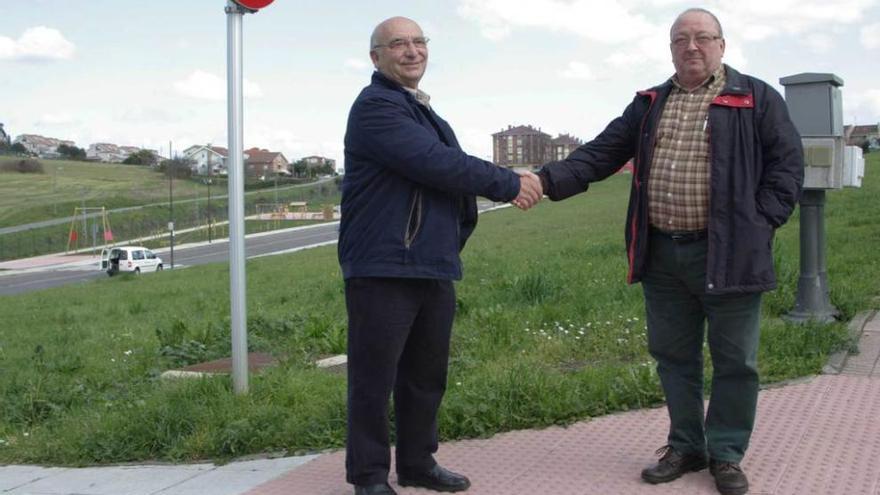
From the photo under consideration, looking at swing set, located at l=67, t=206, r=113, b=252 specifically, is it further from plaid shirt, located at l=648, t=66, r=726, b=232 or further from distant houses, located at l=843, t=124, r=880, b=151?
plaid shirt, located at l=648, t=66, r=726, b=232

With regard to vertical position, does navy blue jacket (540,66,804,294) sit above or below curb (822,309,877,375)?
above

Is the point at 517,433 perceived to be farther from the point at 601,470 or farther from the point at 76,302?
the point at 76,302

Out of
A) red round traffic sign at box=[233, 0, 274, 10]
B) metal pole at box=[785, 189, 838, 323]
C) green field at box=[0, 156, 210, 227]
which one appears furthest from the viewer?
green field at box=[0, 156, 210, 227]

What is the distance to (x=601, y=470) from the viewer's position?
393 centimetres

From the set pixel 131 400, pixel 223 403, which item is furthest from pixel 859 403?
pixel 131 400

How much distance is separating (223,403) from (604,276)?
5.36 meters

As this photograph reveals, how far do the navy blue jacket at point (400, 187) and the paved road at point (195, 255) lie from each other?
106 ft

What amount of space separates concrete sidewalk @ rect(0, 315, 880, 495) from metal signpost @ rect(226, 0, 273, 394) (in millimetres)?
914

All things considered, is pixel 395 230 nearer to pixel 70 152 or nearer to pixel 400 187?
pixel 400 187

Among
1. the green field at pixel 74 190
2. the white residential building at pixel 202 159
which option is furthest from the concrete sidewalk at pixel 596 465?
the white residential building at pixel 202 159

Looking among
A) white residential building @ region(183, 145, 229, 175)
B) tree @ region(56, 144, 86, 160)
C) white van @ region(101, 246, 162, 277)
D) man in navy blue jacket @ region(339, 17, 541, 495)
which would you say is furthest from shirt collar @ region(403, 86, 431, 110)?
tree @ region(56, 144, 86, 160)

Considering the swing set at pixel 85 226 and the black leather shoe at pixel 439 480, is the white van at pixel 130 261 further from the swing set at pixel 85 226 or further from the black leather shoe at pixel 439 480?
the black leather shoe at pixel 439 480

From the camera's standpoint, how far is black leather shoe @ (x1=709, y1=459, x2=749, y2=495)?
11.7 ft

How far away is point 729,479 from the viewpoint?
3586 millimetres
